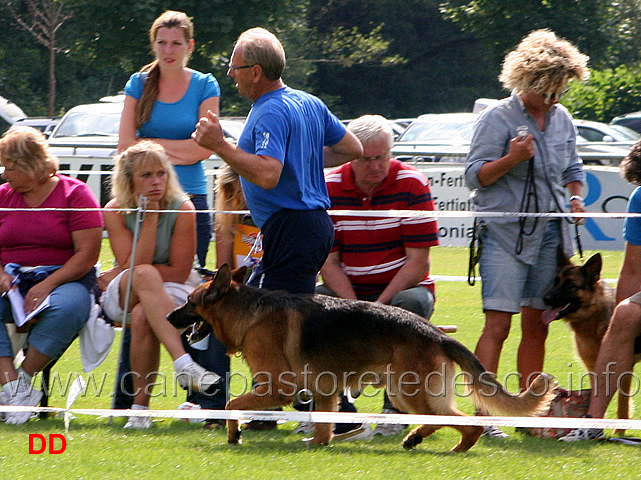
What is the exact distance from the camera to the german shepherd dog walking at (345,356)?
4.68 meters

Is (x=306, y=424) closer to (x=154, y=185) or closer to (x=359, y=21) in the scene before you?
(x=154, y=185)

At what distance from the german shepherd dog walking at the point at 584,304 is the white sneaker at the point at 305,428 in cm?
143

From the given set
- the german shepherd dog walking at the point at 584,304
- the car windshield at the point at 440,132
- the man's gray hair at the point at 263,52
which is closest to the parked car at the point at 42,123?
the car windshield at the point at 440,132

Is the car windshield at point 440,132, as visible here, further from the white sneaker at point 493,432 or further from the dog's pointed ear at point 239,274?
the dog's pointed ear at point 239,274

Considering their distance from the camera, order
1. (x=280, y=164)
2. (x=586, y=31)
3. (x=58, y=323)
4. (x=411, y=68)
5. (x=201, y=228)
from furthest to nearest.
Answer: (x=411, y=68)
(x=586, y=31)
(x=201, y=228)
(x=58, y=323)
(x=280, y=164)

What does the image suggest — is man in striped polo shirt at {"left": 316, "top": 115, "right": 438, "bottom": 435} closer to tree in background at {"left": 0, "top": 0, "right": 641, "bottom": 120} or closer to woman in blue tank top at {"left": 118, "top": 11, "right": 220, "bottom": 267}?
woman in blue tank top at {"left": 118, "top": 11, "right": 220, "bottom": 267}

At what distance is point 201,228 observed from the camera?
6.07 metres

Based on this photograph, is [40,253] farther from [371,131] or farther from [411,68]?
[411,68]

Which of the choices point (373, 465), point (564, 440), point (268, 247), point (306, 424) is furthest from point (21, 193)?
point (564, 440)

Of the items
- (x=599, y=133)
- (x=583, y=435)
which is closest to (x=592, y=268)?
(x=583, y=435)

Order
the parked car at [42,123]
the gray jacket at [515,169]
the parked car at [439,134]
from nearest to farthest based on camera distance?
the gray jacket at [515,169]
the parked car at [439,134]
the parked car at [42,123]

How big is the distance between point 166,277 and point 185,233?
271 mm

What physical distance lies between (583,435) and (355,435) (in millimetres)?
1153

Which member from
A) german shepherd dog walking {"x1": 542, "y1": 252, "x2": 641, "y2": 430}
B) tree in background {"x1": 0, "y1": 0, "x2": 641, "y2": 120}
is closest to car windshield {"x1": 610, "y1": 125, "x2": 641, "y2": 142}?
tree in background {"x1": 0, "y1": 0, "x2": 641, "y2": 120}
